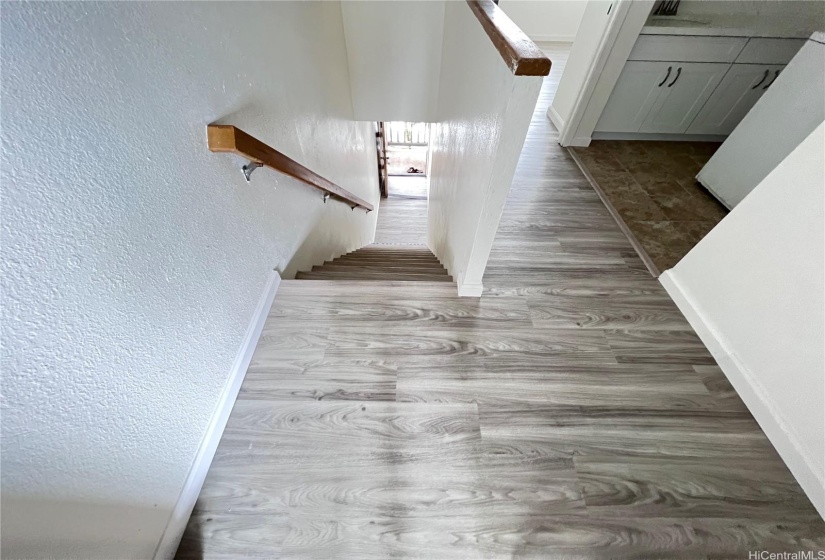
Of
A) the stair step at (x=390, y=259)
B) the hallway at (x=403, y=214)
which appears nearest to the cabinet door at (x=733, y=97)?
the stair step at (x=390, y=259)

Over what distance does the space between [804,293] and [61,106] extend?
205 centimetres

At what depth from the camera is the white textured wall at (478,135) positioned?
3.48 feet

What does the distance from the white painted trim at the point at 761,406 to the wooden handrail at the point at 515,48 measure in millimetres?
1350

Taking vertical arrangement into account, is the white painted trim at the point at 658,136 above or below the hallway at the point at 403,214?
above

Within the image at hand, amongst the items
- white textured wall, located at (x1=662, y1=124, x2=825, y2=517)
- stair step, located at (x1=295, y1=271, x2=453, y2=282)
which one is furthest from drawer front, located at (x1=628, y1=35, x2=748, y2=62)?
stair step, located at (x1=295, y1=271, x2=453, y2=282)

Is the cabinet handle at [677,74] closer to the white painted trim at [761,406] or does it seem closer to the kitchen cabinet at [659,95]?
the kitchen cabinet at [659,95]

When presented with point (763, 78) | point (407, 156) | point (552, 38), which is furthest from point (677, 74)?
point (407, 156)

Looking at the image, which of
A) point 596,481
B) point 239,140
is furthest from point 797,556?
point 239,140

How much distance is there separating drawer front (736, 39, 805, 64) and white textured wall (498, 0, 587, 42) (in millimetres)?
3751

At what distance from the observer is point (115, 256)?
674 mm

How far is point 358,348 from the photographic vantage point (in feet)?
4.50

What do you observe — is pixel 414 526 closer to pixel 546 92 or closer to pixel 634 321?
pixel 634 321

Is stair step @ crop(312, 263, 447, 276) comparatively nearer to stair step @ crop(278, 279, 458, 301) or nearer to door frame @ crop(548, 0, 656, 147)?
stair step @ crop(278, 279, 458, 301)

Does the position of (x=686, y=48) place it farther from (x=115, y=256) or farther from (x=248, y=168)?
(x=115, y=256)
